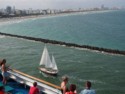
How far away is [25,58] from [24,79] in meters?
34.0

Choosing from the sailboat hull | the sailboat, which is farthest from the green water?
the sailboat

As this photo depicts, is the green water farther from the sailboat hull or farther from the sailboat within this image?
the sailboat

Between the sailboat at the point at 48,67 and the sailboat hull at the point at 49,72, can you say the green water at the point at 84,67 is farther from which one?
the sailboat at the point at 48,67

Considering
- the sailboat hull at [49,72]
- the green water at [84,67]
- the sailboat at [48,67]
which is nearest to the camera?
the green water at [84,67]

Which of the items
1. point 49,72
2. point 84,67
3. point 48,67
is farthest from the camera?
point 84,67

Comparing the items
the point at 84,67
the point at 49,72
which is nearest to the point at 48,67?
the point at 49,72

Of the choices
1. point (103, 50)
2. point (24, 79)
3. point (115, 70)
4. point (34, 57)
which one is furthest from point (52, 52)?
point (24, 79)

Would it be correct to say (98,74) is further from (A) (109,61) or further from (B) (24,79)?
(B) (24,79)

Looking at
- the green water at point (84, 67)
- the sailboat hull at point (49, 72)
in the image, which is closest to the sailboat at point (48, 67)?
the sailboat hull at point (49, 72)

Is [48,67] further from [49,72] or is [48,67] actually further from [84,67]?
[84,67]

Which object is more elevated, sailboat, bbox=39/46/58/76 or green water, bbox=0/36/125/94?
sailboat, bbox=39/46/58/76

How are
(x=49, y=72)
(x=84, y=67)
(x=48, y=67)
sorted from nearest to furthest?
(x=49, y=72) < (x=48, y=67) < (x=84, y=67)

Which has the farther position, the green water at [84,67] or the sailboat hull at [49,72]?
the sailboat hull at [49,72]

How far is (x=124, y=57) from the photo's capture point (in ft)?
152
